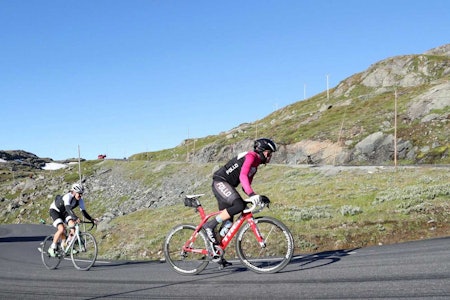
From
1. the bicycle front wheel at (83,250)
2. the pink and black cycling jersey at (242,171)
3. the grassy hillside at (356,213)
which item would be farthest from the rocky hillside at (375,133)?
the pink and black cycling jersey at (242,171)

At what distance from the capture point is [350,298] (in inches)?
239

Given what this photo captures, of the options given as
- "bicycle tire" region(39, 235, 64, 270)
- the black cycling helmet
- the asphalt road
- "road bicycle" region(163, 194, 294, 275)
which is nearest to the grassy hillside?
the asphalt road

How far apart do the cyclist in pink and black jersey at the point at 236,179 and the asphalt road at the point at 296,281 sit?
1.21m

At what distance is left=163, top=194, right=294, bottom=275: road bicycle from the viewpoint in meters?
8.20

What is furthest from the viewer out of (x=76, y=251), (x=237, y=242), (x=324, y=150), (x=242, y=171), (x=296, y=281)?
(x=324, y=150)

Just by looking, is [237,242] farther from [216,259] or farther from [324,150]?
[324,150]

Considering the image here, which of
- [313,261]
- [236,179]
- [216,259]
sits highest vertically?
[236,179]

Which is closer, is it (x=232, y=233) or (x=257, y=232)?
(x=257, y=232)

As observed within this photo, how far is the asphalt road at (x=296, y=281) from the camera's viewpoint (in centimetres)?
647

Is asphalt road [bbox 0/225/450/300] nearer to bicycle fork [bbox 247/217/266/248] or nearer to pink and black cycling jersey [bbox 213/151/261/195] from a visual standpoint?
bicycle fork [bbox 247/217/266/248]

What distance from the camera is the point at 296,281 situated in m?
7.41

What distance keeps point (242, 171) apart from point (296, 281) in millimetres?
2385

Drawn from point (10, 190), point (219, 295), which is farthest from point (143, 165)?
point (219, 295)

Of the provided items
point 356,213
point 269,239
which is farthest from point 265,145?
point 356,213
